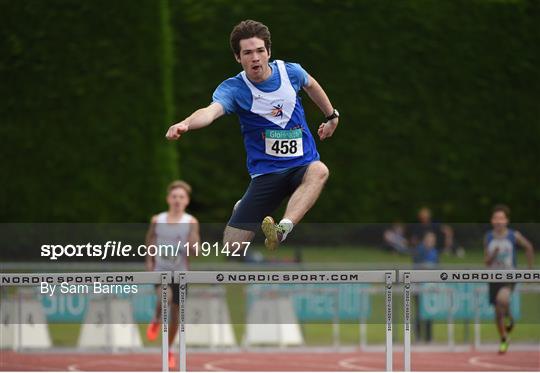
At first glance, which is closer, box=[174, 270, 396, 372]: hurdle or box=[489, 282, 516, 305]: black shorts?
box=[174, 270, 396, 372]: hurdle

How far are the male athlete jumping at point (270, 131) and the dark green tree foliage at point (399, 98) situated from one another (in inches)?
386

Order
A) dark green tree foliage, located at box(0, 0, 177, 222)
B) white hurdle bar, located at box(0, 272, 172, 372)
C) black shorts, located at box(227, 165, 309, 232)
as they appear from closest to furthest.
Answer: black shorts, located at box(227, 165, 309, 232) → white hurdle bar, located at box(0, 272, 172, 372) → dark green tree foliage, located at box(0, 0, 177, 222)

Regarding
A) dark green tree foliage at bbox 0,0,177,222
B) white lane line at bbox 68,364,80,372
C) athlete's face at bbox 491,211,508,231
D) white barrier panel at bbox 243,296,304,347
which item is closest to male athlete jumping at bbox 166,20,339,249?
white lane line at bbox 68,364,80,372

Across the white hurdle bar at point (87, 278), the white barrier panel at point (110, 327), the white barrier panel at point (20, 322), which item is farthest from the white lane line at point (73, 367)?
the white hurdle bar at point (87, 278)

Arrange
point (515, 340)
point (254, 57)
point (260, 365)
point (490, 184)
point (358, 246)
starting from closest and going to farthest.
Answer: point (254, 57) < point (260, 365) < point (515, 340) < point (358, 246) < point (490, 184)

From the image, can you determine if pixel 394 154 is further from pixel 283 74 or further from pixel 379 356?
pixel 283 74

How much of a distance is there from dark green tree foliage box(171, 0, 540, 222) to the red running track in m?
4.51

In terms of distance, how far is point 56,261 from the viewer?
16.2 m

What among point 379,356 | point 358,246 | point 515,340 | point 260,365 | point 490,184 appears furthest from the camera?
point 490,184

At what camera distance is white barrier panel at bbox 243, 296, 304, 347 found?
15.1 m

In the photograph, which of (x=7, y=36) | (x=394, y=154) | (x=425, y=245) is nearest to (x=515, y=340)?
(x=425, y=245)

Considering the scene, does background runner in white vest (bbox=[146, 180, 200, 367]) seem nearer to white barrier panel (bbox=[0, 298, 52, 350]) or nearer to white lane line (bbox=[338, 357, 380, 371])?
white lane line (bbox=[338, 357, 380, 371])

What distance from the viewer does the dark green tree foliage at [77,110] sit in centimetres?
1697

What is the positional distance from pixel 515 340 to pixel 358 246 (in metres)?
2.91
